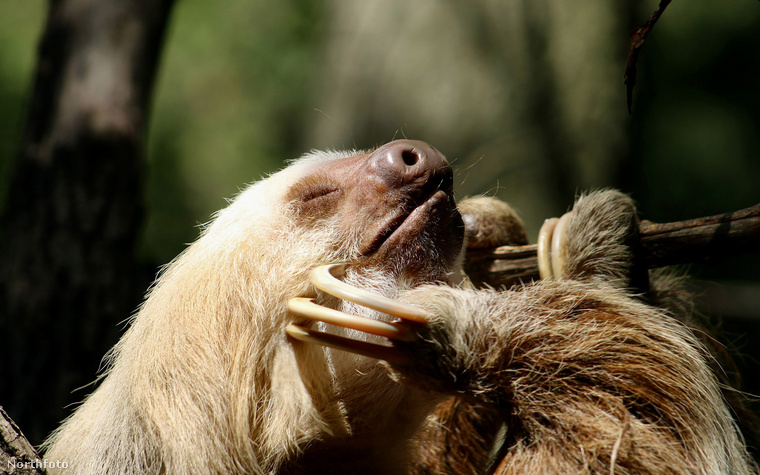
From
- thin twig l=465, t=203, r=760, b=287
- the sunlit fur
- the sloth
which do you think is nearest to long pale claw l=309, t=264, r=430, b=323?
the sloth

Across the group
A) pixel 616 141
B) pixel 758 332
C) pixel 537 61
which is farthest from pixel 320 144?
pixel 758 332

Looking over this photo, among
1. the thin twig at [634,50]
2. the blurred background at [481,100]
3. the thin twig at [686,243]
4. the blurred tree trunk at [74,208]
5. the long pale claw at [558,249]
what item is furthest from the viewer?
the blurred background at [481,100]

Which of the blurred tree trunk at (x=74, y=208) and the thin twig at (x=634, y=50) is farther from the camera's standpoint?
the blurred tree trunk at (x=74, y=208)

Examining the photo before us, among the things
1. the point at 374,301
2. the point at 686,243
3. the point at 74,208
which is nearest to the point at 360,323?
the point at 374,301

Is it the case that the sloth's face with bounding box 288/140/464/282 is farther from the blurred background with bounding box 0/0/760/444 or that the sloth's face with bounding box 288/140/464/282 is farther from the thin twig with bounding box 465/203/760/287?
the blurred background with bounding box 0/0/760/444

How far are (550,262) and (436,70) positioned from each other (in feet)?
9.24

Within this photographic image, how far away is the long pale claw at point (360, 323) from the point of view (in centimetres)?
133

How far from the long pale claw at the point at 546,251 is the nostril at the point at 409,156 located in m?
0.53

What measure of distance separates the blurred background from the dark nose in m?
1.69

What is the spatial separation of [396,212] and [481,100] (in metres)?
2.83

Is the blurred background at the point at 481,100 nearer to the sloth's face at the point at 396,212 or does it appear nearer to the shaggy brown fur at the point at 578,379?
the sloth's face at the point at 396,212

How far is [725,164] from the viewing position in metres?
4.94

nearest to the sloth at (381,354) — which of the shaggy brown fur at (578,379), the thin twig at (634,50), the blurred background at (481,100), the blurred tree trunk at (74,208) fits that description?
the shaggy brown fur at (578,379)

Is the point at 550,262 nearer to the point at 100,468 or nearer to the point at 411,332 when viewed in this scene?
the point at 411,332
